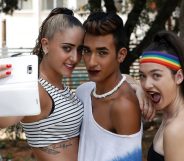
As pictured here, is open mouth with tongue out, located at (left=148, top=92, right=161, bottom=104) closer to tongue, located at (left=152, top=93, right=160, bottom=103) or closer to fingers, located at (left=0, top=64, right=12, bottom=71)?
tongue, located at (left=152, top=93, right=160, bottom=103)

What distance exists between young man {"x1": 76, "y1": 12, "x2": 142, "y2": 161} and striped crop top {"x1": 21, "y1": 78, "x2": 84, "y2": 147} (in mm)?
108

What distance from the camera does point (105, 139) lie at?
2.37 metres

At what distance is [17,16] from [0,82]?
24.0 m

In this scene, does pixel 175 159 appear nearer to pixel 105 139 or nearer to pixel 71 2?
pixel 105 139

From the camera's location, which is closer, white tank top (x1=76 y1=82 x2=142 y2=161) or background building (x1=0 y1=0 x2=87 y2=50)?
white tank top (x1=76 y1=82 x2=142 y2=161)

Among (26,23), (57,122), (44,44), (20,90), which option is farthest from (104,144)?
(26,23)

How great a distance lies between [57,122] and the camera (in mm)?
2449

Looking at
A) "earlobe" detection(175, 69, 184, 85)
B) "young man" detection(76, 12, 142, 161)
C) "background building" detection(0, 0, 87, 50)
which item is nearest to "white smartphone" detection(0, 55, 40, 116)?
"young man" detection(76, 12, 142, 161)

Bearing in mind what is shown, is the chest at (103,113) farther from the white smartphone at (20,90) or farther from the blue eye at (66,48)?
the white smartphone at (20,90)

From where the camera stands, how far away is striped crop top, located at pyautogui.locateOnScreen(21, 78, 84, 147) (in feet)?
7.97

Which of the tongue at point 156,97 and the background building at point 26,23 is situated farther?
the background building at point 26,23

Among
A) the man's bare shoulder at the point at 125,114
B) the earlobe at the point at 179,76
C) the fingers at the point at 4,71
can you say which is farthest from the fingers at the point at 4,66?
the earlobe at the point at 179,76

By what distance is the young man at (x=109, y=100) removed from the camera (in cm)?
234

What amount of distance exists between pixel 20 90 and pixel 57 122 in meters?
0.70
